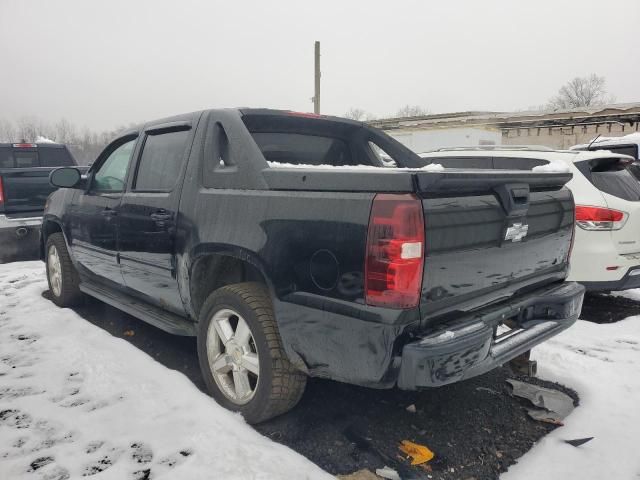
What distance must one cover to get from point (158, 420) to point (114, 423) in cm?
25

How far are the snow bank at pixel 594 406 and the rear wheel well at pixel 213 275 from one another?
184cm

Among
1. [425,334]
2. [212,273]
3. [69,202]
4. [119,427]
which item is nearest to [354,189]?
[425,334]

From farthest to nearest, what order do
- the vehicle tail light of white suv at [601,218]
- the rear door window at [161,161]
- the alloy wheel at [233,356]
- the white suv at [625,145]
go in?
the white suv at [625,145], the vehicle tail light of white suv at [601,218], the rear door window at [161,161], the alloy wheel at [233,356]

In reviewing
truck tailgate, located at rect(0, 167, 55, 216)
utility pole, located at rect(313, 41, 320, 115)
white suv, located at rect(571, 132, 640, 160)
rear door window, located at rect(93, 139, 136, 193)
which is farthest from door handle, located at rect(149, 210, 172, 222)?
utility pole, located at rect(313, 41, 320, 115)

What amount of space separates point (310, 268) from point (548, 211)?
5.12 feet

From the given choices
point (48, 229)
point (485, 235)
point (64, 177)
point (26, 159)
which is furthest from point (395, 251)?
point (26, 159)

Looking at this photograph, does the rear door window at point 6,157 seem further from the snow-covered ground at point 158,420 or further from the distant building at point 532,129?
the distant building at point 532,129

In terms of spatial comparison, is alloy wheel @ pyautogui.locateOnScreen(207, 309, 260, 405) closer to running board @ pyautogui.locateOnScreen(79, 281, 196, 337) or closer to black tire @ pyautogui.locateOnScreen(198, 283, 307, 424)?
black tire @ pyautogui.locateOnScreen(198, 283, 307, 424)

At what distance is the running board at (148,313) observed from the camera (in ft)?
10.2

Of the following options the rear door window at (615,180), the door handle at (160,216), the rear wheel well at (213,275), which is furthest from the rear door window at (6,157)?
the rear door window at (615,180)

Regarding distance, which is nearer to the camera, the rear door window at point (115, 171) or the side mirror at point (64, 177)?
the rear door window at point (115, 171)

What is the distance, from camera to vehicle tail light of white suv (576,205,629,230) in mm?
4355

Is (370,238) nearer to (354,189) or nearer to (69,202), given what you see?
(354,189)

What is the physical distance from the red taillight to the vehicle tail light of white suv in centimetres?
328
